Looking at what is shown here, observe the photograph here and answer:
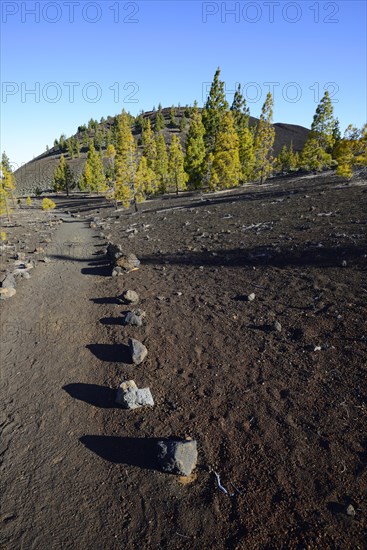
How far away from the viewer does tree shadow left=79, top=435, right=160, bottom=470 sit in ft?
22.1

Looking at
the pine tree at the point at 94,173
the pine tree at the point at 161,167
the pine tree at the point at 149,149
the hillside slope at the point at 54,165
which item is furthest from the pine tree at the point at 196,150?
the hillside slope at the point at 54,165

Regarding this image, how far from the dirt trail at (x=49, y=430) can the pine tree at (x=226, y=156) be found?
37006 mm

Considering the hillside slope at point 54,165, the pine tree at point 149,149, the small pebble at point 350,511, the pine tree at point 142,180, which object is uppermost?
the hillside slope at point 54,165

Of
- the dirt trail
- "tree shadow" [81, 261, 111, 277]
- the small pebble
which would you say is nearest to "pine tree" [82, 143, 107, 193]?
"tree shadow" [81, 261, 111, 277]

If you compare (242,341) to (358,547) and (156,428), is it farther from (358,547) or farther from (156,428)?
(358,547)

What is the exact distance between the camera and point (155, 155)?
62344 millimetres

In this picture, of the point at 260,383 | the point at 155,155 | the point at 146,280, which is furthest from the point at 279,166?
the point at 260,383

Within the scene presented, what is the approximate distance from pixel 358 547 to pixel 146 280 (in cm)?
1393

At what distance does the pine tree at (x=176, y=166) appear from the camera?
54.7m

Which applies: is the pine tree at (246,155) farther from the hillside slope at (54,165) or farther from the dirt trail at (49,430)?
the hillside slope at (54,165)

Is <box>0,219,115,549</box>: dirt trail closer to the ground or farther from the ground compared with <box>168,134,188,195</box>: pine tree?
closer to the ground

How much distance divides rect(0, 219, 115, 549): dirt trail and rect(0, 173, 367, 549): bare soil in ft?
0.12

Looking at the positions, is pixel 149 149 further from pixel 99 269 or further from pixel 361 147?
pixel 99 269

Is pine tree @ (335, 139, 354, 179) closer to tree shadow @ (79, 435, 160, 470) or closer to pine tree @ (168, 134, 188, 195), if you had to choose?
pine tree @ (168, 134, 188, 195)
